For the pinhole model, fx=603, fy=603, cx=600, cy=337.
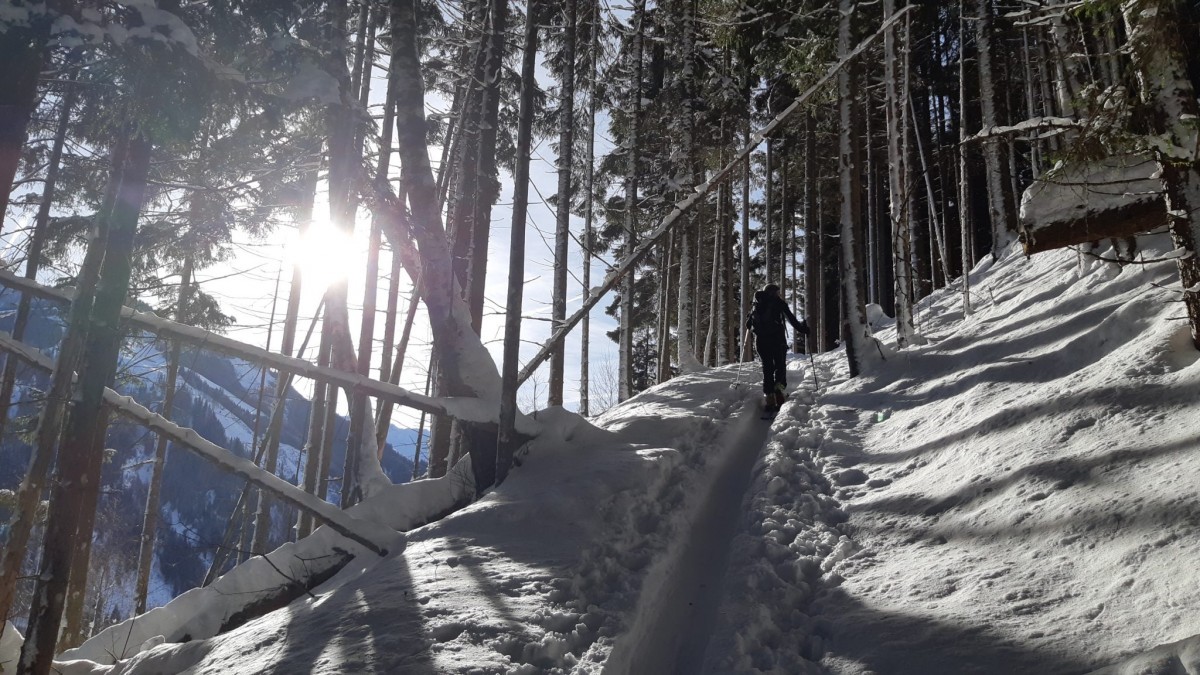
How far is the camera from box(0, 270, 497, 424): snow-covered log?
5078 mm

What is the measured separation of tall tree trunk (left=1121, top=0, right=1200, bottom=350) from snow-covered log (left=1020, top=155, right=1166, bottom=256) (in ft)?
2.38

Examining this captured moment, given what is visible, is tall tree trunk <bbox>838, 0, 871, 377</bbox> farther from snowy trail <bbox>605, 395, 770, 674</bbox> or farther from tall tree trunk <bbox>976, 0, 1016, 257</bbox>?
tall tree trunk <bbox>976, 0, 1016, 257</bbox>

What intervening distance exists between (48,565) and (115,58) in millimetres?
3738

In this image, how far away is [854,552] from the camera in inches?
176

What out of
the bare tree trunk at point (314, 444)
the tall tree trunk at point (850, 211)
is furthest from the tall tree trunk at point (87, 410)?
the tall tree trunk at point (850, 211)

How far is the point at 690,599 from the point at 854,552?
49.9 inches

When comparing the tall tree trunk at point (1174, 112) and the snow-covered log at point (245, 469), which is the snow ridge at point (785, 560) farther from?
the tall tree trunk at point (1174, 112)

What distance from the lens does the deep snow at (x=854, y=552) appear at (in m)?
3.00

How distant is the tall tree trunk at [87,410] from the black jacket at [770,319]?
26.9 feet

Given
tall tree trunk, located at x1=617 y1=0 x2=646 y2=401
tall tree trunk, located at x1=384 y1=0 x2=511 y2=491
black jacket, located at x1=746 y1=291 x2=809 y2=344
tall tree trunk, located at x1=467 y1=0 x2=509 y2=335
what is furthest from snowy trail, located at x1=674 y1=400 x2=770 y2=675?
tall tree trunk, located at x1=617 y1=0 x2=646 y2=401

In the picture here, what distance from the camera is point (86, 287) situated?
453cm

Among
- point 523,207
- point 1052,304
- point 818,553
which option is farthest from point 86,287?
point 1052,304

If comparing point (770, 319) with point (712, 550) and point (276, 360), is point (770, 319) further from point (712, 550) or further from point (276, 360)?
point (276, 360)

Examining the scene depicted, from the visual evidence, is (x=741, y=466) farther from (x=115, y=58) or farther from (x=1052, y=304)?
(x=115, y=58)
